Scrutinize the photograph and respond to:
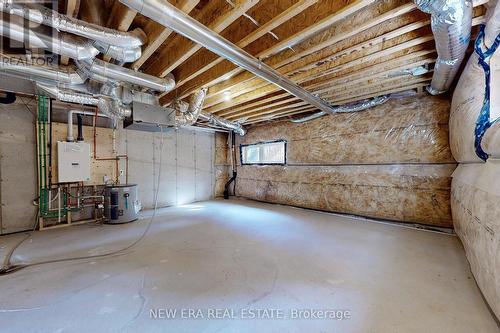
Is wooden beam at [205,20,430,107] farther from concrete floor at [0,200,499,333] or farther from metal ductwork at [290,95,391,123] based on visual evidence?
concrete floor at [0,200,499,333]

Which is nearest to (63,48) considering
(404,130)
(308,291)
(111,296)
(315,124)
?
(111,296)

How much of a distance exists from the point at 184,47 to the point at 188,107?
146 cm

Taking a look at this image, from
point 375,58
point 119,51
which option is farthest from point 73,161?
point 375,58

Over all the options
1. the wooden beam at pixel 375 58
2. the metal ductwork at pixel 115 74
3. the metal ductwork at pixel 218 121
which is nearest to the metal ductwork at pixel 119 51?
the metal ductwork at pixel 115 74

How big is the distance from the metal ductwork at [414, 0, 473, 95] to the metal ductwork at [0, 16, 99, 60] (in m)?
2.76

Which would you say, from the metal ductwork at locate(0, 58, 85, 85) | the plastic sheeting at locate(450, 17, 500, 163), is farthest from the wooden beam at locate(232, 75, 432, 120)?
the metal ductwork at locate(0, 58, 85, 85)

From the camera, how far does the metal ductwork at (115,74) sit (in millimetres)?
2238

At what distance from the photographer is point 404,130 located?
3.66 meters

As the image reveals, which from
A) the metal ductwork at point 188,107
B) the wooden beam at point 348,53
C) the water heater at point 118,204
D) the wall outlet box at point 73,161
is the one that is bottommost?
the water heater at point 118,204

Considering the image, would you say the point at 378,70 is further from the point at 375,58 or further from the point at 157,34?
the point at 157,34

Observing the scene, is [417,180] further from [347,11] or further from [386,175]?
[347,11]

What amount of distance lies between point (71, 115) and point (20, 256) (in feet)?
8.22

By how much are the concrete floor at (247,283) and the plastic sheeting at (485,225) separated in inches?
8.2

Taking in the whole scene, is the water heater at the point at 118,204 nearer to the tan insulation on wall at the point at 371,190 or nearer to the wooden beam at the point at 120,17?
the wooden beam at the point at 120,17
